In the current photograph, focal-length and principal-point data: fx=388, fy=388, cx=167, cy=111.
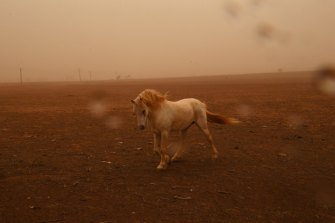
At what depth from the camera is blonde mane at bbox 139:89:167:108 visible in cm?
785

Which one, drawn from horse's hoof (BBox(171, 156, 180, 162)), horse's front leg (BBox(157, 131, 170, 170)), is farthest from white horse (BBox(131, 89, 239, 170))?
horse's hoof (BBox(171, 156, 180, 162))

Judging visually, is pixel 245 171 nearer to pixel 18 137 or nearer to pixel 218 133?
pixel 218 133

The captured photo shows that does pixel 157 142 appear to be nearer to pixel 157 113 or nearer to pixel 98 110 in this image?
pixel 157 113

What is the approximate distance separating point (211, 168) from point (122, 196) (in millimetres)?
2509

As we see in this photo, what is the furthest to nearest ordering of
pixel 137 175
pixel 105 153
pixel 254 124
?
pixel 254 124 → pixel 105 153 → pixel 137 175

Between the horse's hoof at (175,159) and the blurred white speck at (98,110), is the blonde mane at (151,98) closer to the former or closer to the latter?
the horse's hoof at (175,159)

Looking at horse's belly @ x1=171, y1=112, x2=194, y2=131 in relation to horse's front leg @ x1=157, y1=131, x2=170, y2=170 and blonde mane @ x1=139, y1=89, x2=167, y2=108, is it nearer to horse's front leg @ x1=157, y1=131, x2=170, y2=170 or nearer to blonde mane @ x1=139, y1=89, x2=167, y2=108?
horse's front leg @ x1=157, y1=131, x2=170, y2=170

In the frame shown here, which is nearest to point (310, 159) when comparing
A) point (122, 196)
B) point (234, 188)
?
point (234, 188)

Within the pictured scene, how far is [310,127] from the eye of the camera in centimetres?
1392

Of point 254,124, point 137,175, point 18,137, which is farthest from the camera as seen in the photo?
point 254,124

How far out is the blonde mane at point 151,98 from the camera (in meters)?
7.85

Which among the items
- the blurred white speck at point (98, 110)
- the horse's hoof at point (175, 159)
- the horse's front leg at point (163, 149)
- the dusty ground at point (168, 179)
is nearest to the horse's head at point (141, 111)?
the horse's front leg at point (163, 149)

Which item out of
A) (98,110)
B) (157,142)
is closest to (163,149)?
(157,142)

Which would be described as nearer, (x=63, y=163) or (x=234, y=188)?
(x=234, y=188)
